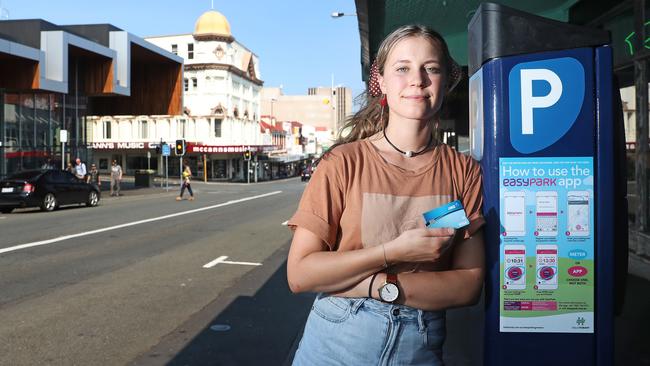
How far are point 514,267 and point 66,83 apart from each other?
26.9m

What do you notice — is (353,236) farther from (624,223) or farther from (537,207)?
(624,223)

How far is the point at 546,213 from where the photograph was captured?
2205 millimetres

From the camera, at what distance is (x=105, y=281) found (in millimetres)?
7703

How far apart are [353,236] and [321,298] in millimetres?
267

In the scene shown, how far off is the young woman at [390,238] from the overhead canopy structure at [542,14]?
19.0ft

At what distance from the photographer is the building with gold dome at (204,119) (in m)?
64.6

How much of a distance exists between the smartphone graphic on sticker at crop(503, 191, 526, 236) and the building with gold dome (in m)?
61.7

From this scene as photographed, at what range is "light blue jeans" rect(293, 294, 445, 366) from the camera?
1786 millimetres

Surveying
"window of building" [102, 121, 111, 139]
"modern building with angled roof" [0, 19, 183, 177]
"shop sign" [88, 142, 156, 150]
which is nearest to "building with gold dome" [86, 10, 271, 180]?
"window of building" [102, 121, 111, 139]

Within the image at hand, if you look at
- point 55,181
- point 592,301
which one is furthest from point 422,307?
point 55,181

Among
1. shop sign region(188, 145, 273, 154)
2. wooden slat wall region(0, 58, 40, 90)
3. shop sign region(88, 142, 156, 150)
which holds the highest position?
wooden slat wall region(0, 58, 40, 90)

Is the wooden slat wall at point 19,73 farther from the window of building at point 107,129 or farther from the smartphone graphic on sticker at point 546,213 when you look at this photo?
the window of building at point 107,129

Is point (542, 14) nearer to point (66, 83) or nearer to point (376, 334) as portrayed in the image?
point (376, 334)

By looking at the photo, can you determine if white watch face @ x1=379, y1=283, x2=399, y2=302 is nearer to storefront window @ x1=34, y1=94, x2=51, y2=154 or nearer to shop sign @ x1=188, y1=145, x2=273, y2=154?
storefront window @ x1=34, y1=94, x2=51, y2=154
